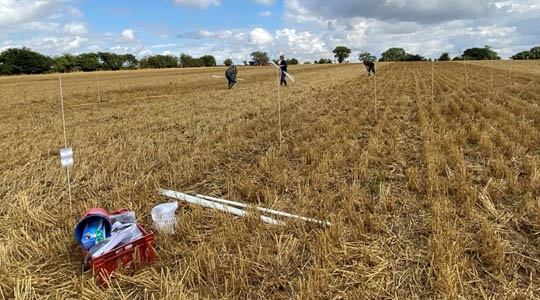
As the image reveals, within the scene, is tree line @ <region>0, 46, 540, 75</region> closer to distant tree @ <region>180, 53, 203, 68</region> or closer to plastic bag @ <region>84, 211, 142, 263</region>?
distant tree @ <region>180, 53, 203, 68</region>

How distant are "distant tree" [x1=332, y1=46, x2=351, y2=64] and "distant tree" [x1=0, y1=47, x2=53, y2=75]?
10352 cm

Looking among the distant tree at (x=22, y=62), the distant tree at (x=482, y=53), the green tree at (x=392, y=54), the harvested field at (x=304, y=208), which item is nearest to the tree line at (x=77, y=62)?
the distant tree at (x=22, y=62)

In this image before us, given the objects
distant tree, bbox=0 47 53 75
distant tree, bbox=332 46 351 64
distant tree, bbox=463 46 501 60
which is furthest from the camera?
distant tree, bbox=332 46 351 64

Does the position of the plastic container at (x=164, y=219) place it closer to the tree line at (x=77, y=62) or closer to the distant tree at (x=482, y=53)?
the tree line at (x=77, y=62)

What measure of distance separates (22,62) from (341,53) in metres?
110

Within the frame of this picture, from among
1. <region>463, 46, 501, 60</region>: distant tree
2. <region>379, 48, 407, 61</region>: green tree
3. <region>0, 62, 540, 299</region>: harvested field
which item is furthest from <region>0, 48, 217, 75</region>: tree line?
<region>463, 46, 501, 60</region>: distant tree

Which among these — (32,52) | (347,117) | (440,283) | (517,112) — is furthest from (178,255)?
(32,52)

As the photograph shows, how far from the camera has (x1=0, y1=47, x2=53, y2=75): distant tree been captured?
65.8 m

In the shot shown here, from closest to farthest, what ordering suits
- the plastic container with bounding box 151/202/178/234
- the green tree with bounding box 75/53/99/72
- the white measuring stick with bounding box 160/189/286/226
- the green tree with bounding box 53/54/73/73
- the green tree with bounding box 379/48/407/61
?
the plastic container with bounding box 151/202/178/234 → the white measuring stick with bounding box 160/189/286/226 → the green tree with bounding box 75/53/99/72 → the green tree with bounding box 53/54/73/73 → the green tree with bounding box 379/48/407/61

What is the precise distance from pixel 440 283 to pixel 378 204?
1.36 meters

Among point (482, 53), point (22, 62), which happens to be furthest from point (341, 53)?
point (22, 62)

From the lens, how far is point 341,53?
132 m

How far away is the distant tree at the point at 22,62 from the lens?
Answer: 216ft

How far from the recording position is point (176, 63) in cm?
8956
